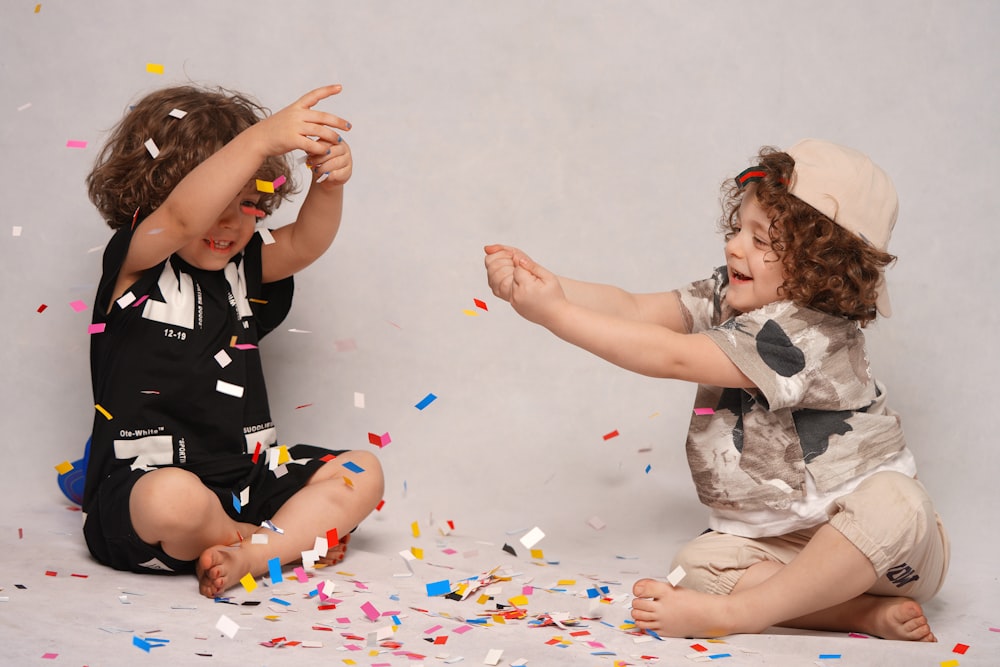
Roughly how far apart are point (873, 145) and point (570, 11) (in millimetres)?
663

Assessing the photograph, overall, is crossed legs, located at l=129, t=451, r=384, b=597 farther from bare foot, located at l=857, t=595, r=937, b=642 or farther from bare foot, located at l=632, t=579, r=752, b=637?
bare foot, located at l=857, t=595, r=937, b=642

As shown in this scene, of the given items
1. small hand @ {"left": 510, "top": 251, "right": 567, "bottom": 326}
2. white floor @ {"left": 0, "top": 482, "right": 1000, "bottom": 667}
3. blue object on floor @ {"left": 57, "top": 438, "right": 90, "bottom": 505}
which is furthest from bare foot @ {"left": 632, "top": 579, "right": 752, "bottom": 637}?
blue object on floor @ {"left": 57, "top": 438, "right": 90, "bottom": 505}

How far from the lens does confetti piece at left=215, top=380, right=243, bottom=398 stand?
190 cm

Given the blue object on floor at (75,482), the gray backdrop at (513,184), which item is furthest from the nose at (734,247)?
the blue object on floor at (75,482)

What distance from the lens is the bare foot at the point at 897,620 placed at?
62.5 inches

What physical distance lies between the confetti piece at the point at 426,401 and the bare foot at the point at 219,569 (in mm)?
682

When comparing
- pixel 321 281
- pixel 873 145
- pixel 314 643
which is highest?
A: pixel 873 145

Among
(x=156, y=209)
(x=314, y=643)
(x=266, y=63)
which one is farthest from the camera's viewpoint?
(x=266, y=63)

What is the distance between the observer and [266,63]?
7.60ft

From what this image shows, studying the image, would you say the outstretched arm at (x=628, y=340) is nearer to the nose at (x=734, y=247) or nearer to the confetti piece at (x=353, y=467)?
the nose at (x=734, y=247)

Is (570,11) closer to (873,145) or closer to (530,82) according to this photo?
(530,82)

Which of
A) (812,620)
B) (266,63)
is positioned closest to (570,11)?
(266,63)

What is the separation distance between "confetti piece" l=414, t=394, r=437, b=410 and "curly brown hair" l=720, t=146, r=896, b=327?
2.77 feet

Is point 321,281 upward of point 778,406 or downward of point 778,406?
upward
